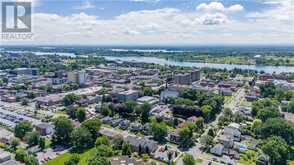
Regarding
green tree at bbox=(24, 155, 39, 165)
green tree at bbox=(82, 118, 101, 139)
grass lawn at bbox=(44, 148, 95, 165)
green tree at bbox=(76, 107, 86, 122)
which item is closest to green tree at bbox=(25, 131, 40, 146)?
grass lawn at bbox=(44, 148, 95, 165)

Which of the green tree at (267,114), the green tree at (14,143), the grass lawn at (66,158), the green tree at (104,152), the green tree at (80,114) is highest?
the green tree at (267,114)

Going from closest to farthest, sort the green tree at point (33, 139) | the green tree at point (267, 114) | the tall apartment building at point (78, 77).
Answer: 1. the green tree at point (33, 139)
2. the green tree at point (267, 114)
3. the tall apartment building at point (78, 77)

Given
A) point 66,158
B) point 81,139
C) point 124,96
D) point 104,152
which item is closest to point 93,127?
point 81,139

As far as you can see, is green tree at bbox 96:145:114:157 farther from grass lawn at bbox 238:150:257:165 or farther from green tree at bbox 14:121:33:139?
grass lawn at bbox 238:150:257:165

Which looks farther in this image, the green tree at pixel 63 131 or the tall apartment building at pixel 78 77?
the tall apartment building at pixel 78 77

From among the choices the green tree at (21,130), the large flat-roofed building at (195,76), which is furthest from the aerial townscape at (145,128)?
the large flat-roofed building at (195,76)

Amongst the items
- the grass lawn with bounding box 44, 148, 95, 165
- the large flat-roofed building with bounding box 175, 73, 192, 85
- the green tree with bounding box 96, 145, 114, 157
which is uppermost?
the large flat-roofed building with bounding box 175, 73, 192, 85

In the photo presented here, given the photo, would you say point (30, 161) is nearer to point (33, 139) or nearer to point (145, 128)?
point (33, 139)

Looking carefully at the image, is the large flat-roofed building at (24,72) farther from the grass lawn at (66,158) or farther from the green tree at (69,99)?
the grass lawn at (66,158)

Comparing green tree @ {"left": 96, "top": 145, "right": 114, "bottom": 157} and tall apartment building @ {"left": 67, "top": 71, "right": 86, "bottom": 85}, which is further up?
tall apartment building @ {"left": 67, "top": 71, "right": 86, "bottom": 85}
